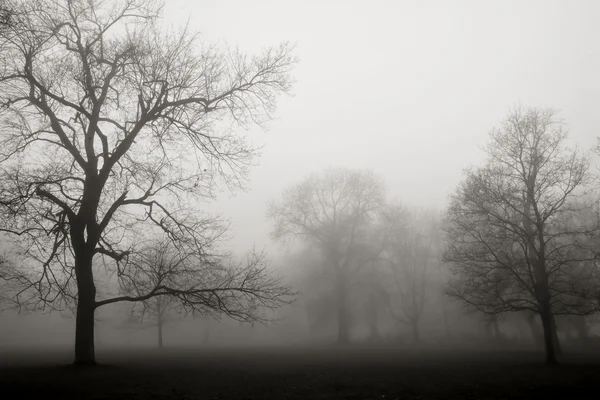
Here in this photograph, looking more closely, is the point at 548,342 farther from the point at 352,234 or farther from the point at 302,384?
the point at 352,234

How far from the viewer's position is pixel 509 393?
43.3 feet

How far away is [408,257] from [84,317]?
42.0m

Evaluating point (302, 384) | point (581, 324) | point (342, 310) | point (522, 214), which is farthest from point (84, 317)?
point (581, 324)

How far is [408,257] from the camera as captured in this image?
172 ft

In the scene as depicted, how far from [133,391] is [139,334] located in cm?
7371

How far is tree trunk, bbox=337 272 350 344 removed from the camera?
45.3m

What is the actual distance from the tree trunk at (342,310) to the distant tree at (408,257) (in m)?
6.05

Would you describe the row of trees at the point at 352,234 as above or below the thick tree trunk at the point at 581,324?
above

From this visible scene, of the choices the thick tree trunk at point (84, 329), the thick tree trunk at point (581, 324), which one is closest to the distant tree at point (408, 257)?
the thick tree trunk at point (581, 324)

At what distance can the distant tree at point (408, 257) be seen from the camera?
167 feet

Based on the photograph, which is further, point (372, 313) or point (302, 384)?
point (372, 313)

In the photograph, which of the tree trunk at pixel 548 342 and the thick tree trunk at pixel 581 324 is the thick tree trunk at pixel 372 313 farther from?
the tree trunk at pixel 548 342

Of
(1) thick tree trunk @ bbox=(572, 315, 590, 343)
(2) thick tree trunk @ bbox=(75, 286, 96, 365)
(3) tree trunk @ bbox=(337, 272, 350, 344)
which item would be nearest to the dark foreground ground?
(2) thick tree trunk @ bbox=(75, 286, 96, 365)

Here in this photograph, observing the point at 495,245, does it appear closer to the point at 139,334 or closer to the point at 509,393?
the point at 509,393
